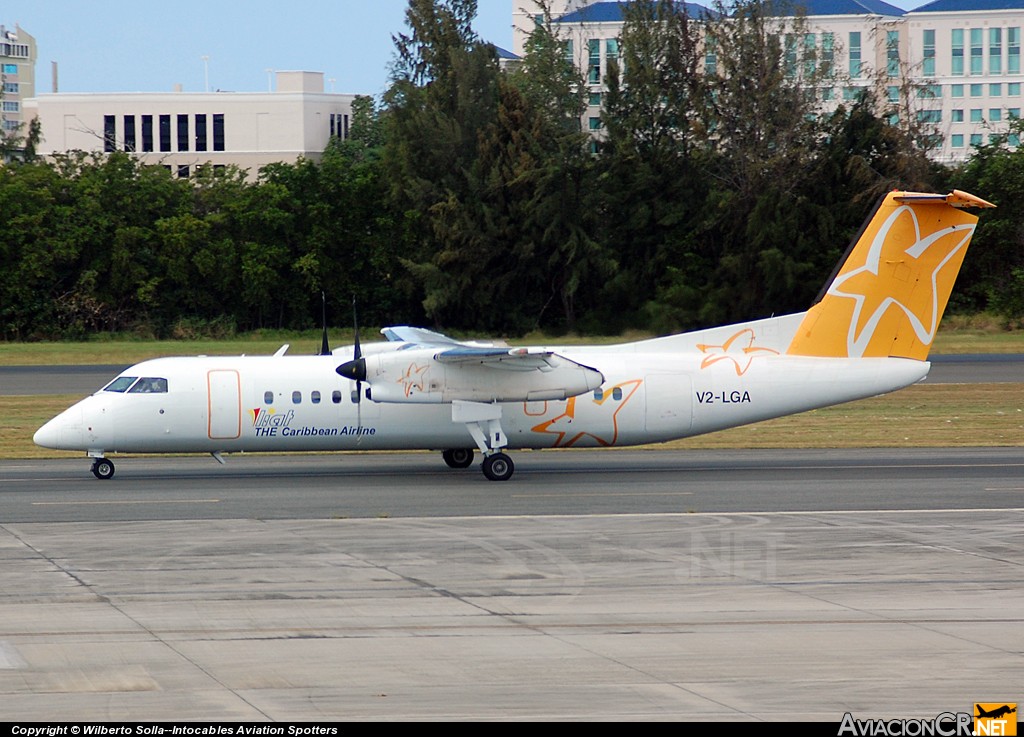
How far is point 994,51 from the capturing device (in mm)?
98562

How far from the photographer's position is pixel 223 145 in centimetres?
9406

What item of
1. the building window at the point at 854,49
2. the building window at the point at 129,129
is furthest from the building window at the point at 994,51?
the building window at the point at 129,129

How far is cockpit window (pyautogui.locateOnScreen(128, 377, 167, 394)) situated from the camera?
2202 cm

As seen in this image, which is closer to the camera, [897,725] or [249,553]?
[897,725]

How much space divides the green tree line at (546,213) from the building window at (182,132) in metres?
28.4

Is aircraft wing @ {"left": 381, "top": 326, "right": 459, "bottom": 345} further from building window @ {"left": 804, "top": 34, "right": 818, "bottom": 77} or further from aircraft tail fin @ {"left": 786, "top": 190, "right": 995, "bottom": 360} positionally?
building window @ {"left": 804, "top": 34, "right": 818, "bottom": 77}

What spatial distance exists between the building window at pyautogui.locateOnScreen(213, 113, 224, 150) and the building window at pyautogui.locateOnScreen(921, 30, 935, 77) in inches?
2142

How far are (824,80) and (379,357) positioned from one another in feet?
152

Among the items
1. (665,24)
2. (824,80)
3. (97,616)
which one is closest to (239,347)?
(665,24)

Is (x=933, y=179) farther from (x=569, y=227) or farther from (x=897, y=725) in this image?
(x=897, y=725)

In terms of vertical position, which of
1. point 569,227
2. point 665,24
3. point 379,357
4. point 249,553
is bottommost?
point 249,553

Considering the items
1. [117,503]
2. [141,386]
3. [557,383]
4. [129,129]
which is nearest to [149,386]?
[141,386]

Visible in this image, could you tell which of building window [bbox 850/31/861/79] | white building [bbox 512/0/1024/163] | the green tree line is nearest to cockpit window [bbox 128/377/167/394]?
the green tree line

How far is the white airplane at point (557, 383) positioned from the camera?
859 inches
